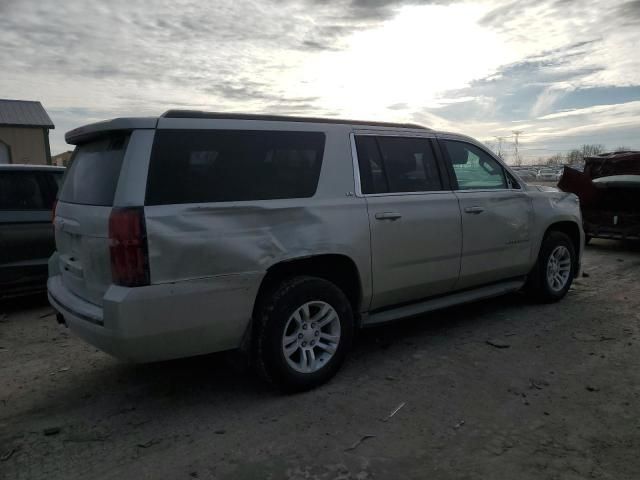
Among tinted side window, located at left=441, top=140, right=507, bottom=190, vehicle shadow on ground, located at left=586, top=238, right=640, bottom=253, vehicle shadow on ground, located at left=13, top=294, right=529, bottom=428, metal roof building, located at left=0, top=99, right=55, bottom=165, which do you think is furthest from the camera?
metal roof building, located at left=0, top=99, right=55, bottom=165

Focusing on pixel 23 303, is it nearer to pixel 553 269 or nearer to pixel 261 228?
pixel 261 228

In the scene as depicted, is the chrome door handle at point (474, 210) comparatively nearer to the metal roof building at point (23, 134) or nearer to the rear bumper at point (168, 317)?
the rear bumper at point (168, 317)

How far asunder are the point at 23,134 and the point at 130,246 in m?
33.1

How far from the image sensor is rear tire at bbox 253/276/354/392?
350cm

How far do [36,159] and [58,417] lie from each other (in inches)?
1273

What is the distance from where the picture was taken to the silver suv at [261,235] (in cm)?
308

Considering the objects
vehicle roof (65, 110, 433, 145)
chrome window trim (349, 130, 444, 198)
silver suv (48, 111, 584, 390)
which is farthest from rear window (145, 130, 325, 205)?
chrome window trim (349, 130, 444, 198)

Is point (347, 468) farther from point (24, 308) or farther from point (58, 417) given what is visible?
point (24, 308)

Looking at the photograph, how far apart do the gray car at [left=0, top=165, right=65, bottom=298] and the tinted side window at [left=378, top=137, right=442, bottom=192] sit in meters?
3.97

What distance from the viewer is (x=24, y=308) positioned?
6188mm

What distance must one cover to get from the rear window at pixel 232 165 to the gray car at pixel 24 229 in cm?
347

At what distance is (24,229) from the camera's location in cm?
576

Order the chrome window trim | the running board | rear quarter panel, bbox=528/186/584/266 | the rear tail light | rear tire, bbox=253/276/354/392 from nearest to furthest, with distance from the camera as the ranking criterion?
the rear tail light
rear tire, bbox=253/276/354/392
the chrome window trim
the running board
rear quarter panel, bbox=528/186/584/266

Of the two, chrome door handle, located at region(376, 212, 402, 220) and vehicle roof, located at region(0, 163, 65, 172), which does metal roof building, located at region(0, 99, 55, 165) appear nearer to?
vehicle roof, located at region(0, 163, 65, 172)
